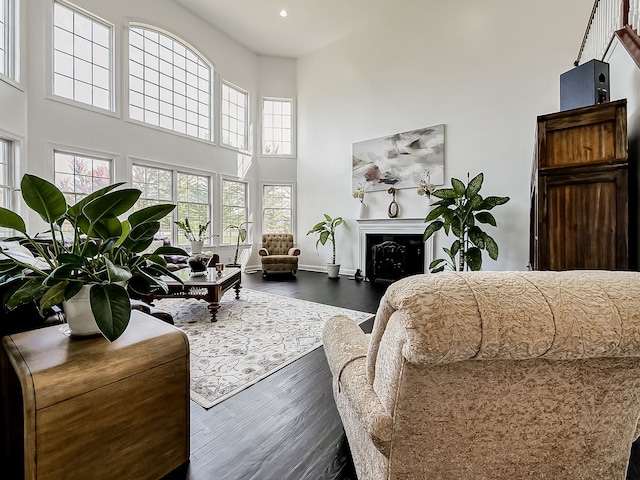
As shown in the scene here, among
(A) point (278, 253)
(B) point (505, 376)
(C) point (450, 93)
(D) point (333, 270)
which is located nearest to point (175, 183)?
(A) point (278, 253)

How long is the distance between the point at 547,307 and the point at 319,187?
22.1ft

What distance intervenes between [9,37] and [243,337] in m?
5.11

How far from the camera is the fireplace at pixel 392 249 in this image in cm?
558

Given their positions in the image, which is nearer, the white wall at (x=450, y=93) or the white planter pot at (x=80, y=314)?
the white planter pot at (x=80, y=314)

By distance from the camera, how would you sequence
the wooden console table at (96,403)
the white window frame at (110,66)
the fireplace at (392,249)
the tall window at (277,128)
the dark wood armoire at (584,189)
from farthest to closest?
the tall window at (277,128) < the fireplace at (392,249) < the white window frame at (110,66) < the dark wood armoire at (584,189) < the wooden console table at (96,403)

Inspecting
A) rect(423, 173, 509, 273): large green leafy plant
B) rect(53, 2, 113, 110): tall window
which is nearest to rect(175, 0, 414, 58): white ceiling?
rect(53, 2, 113, 110): tall window

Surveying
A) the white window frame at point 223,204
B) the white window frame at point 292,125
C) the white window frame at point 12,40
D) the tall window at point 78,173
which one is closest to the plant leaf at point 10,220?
the white window frame at point 12,40

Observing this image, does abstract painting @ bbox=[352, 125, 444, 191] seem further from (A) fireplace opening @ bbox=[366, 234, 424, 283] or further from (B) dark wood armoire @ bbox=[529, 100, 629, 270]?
(B) dark wood armoire @ bbox=[529, 100, 629, 270]

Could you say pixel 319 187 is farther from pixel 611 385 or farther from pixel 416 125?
pixel 611 385

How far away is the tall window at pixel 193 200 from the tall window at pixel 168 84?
997 mm

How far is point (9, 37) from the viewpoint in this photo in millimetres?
3934

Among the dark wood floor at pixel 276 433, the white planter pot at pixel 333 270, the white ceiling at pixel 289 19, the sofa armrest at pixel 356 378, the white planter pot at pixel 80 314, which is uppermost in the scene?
the white ceiling at pixel 289 19

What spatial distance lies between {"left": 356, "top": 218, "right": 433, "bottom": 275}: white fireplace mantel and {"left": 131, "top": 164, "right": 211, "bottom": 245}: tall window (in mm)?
3451

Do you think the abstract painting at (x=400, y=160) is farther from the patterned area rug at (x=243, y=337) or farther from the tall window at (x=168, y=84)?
the tall window at (x=168, y=84)
